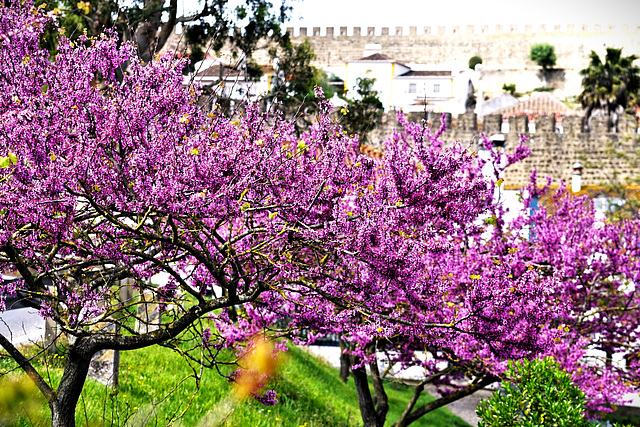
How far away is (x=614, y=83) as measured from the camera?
134 feet

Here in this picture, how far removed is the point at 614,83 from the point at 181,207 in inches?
1600

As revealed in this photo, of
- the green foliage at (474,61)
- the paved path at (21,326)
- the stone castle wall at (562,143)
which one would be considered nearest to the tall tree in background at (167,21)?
the paved path at (21,326)

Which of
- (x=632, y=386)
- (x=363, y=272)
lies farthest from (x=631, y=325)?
(x=363, y=272)

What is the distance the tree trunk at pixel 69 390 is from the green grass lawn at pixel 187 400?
11.9 inches

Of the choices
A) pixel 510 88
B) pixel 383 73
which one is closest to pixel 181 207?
pixel 383 73

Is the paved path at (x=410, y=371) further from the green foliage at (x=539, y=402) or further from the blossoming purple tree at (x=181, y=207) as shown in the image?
the green foliage at (x=539, y=402)

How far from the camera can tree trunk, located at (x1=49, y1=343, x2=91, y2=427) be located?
533 cm

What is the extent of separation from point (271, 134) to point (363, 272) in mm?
1241

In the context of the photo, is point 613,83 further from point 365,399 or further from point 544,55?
point 544,55

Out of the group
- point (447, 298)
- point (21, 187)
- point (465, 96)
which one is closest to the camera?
point (21, 187)

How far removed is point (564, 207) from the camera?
10.9m

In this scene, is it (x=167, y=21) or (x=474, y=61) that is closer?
(x=167, y=21)

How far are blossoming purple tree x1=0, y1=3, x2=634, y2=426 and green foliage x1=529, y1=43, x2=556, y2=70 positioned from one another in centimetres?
7997

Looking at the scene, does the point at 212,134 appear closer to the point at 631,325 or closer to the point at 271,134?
the point at 271,134
